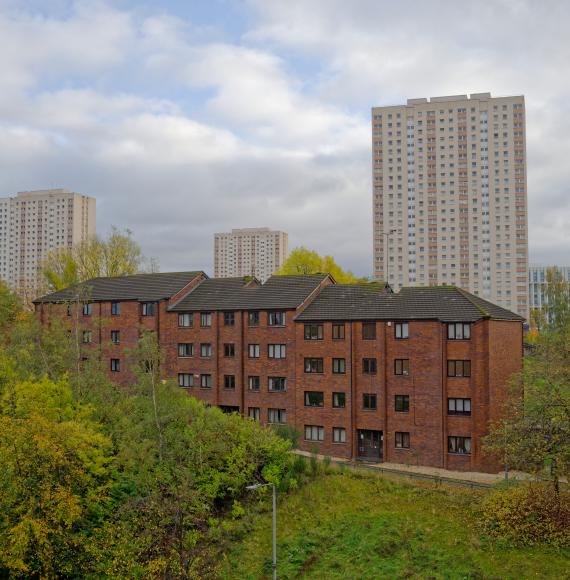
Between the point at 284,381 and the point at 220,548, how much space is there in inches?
755

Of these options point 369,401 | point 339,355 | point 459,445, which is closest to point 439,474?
point 459,445

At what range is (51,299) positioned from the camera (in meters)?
61.4

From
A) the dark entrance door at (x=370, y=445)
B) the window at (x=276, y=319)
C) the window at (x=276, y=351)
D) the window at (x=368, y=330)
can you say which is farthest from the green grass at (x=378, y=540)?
the window at (x=276, y=319)

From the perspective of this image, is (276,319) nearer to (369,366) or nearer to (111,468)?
(369,366)

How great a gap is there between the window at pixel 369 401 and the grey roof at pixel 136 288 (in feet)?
67.4

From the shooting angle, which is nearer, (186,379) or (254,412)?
(254,412)

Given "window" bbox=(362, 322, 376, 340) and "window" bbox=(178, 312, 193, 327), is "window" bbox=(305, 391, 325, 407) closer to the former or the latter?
"window" bbox=(362, 322, 376, 340)

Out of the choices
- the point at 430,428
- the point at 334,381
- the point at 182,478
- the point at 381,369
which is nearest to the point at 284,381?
the point at 334,381

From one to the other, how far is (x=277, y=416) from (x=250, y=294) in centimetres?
1099

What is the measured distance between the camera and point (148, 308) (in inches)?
2228

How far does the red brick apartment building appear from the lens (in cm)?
4288

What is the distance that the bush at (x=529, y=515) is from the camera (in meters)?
29.0

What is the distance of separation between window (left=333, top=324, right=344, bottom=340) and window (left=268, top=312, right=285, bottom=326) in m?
4.75

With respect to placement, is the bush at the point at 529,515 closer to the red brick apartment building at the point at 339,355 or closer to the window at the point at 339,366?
the red brick apartment building at the point at 339,355
